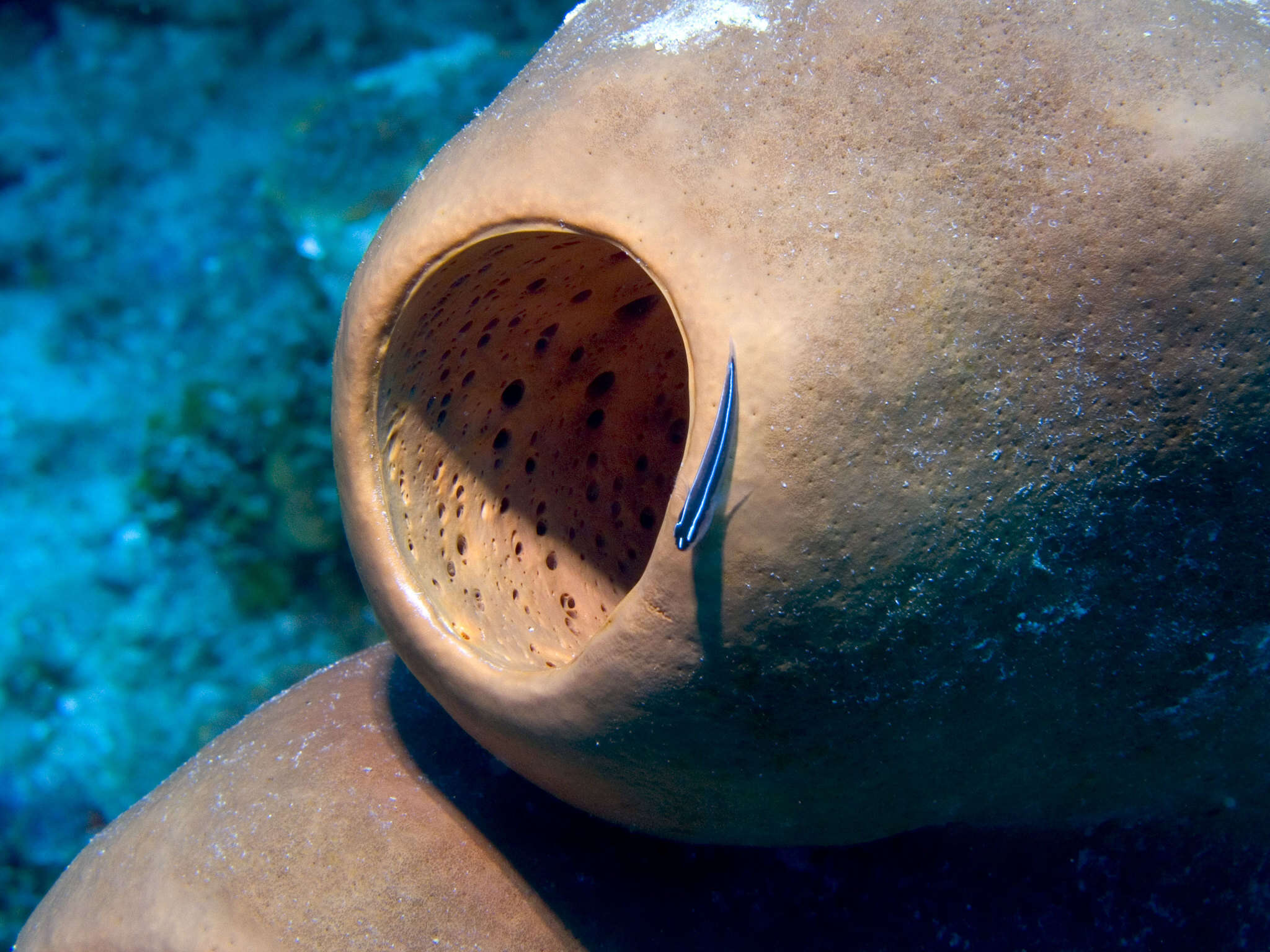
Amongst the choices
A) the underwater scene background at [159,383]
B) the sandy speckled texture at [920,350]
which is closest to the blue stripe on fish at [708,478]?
the sandy speckled texture at [920,350]

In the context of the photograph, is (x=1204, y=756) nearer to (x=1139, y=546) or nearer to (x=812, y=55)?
(x=1139, y=546)

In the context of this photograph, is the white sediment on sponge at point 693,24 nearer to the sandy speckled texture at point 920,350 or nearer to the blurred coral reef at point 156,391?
the sandy speckled texture at point 920,350

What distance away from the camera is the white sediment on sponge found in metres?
1.48

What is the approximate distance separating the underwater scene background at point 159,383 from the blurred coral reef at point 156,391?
0.4 inches

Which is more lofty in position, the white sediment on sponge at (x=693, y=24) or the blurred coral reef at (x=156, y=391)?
the white sediment on sponge at (x=693, y=24)

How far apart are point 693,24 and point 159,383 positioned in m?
3.39

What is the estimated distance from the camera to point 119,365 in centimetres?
372

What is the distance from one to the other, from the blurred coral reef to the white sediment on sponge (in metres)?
2.87

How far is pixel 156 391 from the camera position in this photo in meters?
3.73

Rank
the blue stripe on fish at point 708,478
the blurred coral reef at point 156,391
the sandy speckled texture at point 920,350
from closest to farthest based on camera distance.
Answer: the blue stripe on fish at point 708,478, the sandy speckled texture at point 920,350, the blurred coral reef at point 156,391

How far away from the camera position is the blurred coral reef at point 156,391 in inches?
141

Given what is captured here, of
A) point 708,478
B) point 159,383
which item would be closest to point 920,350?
point 708,478

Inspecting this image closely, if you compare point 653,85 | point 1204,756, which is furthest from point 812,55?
point 1204,756

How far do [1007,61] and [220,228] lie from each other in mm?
3850
